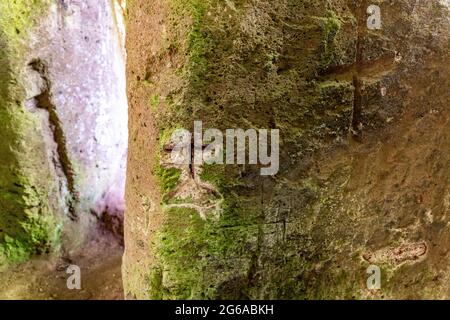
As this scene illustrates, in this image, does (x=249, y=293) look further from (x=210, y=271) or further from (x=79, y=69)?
(x=79, y=69)

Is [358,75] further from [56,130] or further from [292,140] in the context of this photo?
[56,130]

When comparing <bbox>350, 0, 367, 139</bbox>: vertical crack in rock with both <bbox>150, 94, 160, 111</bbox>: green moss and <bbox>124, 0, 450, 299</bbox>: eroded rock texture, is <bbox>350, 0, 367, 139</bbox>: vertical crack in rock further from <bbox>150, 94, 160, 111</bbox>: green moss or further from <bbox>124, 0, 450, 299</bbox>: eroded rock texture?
<bbox>150, 94, 160, 111</bbox>: green moss

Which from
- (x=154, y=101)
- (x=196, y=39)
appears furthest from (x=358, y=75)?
(x=154, y=101)

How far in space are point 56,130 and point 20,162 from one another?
22cm

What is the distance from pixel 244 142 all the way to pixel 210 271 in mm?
429

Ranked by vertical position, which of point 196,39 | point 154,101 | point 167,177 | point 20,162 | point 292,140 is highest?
point 196,39

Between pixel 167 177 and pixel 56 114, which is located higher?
pixel 56 114

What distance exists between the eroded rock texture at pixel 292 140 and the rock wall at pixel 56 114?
0.85 metres

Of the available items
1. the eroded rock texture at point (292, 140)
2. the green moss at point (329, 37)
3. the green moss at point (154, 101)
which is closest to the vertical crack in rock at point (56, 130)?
the eroded rock texture at point (292, 140)

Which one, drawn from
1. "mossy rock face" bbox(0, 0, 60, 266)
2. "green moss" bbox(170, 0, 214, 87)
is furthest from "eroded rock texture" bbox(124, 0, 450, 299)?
"mossy rock face" bbox(0, 0, 60, 266)

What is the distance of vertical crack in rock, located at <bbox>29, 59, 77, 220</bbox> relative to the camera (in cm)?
230

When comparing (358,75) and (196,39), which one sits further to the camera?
(358,75)

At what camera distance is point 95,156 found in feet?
8.45

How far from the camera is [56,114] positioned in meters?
2.38
